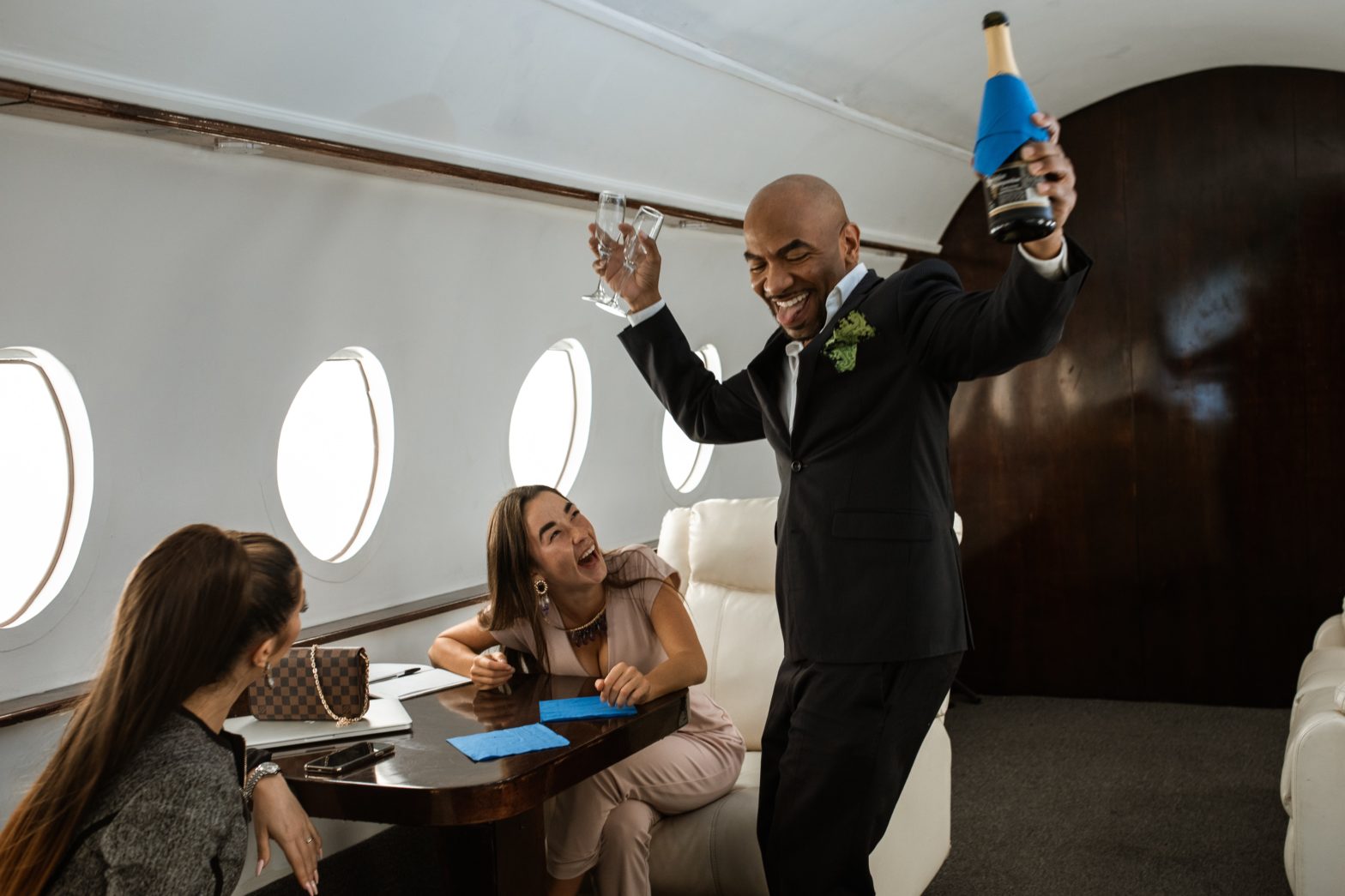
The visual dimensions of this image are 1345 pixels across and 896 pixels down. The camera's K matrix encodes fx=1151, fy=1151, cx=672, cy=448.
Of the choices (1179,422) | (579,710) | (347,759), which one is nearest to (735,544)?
(579,710)

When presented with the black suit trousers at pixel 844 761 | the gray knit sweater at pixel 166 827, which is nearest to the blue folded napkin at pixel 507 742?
the black suit trousers at pixel 844 761

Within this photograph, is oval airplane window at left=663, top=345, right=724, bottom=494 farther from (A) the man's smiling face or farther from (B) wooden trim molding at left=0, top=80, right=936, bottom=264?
(A) the man's smiling face

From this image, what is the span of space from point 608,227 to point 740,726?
1.72m

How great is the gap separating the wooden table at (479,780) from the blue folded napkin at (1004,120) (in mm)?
1406

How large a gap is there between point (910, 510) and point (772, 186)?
726 millimetres

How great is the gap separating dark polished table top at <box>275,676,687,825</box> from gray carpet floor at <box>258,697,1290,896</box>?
1.55 m

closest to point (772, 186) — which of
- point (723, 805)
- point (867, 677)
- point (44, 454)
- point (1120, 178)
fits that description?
point (867, 677)

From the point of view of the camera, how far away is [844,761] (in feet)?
7.42

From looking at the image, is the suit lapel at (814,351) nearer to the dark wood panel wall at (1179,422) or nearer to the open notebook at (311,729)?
the open notebook at (311,729)

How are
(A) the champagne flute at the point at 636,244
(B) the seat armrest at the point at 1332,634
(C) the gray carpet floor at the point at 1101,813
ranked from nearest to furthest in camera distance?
(A) the champagne flute at the point at 636,244, (C) the gray carpet floor at the point at 1101,813, (B) the seat armrest at the point at 1332,634

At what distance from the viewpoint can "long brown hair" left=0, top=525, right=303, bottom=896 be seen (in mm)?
1661

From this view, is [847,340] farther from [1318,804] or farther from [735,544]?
[1318,804]

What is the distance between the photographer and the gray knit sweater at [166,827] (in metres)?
1.66

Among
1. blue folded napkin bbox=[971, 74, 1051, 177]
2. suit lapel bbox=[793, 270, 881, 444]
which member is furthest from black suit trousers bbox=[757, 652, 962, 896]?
blue folded napkin bbox=[971, 74, 1051, 177]
